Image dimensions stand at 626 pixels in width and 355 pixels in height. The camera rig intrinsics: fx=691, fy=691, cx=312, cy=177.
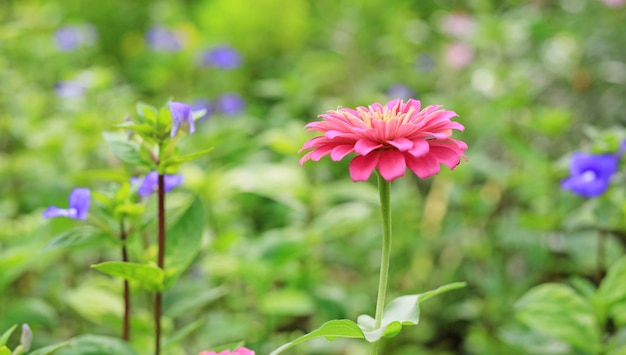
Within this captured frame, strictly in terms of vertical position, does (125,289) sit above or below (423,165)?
below

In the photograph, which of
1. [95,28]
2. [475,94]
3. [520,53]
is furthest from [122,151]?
[95,28]

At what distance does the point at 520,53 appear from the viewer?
2363mm

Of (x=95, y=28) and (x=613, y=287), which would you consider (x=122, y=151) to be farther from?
(x=95, y=28)

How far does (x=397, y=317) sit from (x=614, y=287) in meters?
0.39

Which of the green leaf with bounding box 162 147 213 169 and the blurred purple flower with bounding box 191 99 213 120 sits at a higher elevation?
the blurred purple flower with bounding box 191 99 213 120

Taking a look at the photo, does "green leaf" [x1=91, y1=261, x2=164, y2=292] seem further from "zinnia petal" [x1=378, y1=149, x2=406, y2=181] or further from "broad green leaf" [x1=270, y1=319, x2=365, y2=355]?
"zinnia petal" [x1=378, y1=149, x2=406, y2=181]

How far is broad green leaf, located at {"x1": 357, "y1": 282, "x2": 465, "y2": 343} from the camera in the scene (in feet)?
2.11

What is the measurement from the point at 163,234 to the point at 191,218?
8 cm

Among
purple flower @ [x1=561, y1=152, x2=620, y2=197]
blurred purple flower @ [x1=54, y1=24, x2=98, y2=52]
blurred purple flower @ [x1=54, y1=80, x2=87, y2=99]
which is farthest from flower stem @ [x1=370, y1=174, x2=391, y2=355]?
blurred purple flower @ [x1=54, y1=24, x2=98, y2=52]

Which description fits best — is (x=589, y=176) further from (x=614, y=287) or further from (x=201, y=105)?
(x=201, y=105)

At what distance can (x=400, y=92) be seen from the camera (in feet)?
6.58

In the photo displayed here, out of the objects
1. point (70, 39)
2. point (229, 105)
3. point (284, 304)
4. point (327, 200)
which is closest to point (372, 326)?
point (284, 304)

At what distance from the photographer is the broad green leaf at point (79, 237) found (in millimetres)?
788

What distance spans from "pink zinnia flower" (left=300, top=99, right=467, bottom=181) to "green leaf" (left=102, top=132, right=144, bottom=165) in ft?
0.82
